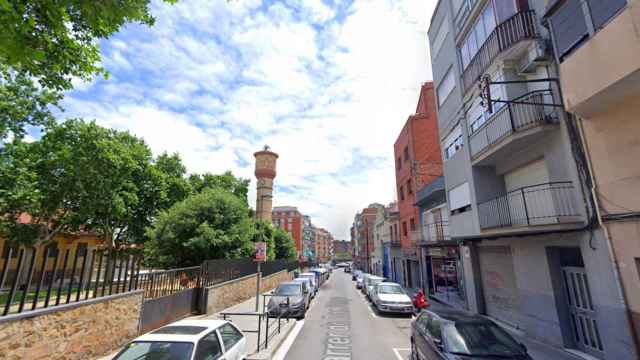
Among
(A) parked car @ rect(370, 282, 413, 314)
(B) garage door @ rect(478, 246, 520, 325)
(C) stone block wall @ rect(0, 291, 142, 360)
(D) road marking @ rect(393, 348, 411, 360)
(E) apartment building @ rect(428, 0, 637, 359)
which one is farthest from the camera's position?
(A) parked car @ rect(370, 282, 413, 314)

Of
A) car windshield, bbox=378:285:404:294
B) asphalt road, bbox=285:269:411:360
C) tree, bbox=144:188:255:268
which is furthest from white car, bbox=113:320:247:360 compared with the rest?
car windshield, bbox=378:285:404:294

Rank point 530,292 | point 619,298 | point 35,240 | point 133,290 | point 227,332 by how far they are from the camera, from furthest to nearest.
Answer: point 35,240 < point 530,292 < point 133,290 < point 619,298 < point 227,332

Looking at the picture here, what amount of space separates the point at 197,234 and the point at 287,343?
8.51 m

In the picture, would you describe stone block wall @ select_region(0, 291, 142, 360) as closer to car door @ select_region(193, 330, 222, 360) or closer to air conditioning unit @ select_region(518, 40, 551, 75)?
car door @ select_region(193, 330, 222, 360)

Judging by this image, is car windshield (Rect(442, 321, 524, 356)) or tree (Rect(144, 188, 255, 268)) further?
tree (Rect(144, 188, 255, 268))

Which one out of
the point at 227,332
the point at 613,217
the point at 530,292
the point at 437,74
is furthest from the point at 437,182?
the point at 227,332

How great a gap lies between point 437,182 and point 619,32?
1241 cm

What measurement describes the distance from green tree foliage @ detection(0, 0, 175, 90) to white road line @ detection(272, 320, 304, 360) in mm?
8102

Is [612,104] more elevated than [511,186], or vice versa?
[612,104]

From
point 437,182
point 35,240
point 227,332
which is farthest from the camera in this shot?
point 35,240

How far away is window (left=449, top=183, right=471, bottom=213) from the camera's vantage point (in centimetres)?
1226

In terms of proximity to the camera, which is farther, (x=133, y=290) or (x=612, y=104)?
(x=133, y=290)

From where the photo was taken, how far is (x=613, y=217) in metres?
6.17

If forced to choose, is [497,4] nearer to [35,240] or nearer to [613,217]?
[613,217]
